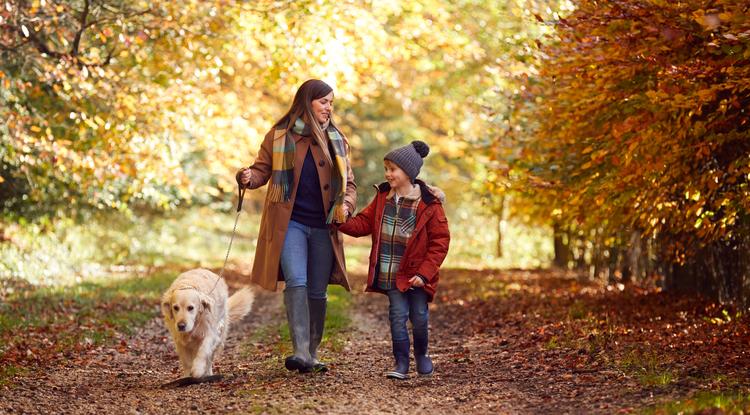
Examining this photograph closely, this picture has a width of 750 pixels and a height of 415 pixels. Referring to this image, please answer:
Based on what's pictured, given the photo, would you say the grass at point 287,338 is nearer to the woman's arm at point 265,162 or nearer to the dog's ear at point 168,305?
the dog's ear at point 168,305

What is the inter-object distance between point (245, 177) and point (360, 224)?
946 millimetres

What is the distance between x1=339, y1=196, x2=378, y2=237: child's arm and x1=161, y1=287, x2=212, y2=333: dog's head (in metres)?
1.21

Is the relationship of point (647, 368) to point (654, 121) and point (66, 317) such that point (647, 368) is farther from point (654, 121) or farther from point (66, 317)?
point (66, 317)

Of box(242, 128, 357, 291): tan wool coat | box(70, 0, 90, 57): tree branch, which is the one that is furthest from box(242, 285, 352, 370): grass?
box(70, 0, 90, 57): tree branch

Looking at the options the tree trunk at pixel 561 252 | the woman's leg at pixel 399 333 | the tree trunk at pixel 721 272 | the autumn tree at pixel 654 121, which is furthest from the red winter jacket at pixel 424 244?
the tree trunk at pixel 561 252

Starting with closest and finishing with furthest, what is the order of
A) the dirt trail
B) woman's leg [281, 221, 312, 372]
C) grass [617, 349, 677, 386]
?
the dirt trail → grass [617, 349, 677, 386] → woman's leg [281, 221, 312, 372]

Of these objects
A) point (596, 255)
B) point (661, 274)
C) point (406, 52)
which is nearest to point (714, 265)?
point (661, 274)

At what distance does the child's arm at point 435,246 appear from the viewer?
21.6 feet

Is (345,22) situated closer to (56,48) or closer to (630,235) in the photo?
(56,48)

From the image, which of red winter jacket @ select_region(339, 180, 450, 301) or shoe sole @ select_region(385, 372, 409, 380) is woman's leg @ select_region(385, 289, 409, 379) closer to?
shoe sole @ select_region(385, 372, 409, 380)

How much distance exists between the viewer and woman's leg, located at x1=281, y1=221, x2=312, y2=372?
6.67 meters

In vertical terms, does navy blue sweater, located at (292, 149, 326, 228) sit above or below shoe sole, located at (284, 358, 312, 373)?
above

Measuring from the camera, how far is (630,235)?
40.2 feet

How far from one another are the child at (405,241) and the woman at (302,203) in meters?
0.26
